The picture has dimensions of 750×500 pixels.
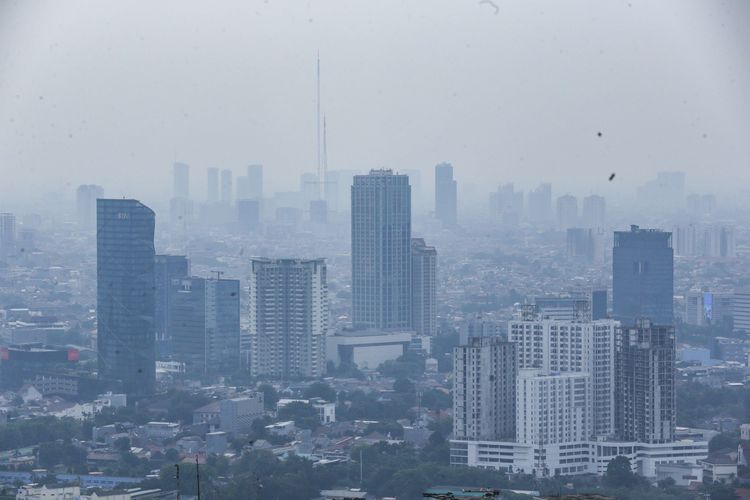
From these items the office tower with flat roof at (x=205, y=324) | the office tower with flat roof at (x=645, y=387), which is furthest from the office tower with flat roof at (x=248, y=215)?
the office tower with flat roof at (x=645, y=387)

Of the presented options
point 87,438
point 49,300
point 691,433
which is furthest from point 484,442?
point 49,300

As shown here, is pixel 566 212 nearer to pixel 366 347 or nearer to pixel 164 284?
pixel 366 347

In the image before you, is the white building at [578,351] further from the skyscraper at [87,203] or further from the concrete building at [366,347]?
the skyscraper at [87,203]

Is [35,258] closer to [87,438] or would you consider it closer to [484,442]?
[87,438]

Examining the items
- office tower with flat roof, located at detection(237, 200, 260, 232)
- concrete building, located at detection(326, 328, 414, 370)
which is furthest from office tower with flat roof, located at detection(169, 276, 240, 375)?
office tower with flat roof, located at detection(237, 200, 260, 232)

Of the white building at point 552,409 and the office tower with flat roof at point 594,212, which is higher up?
the office tower with flat roof at point 594,212

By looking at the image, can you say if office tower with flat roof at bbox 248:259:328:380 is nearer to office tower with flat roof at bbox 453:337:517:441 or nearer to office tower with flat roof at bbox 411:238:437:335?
office tower with flat roof at bbox 411:238:437:335
